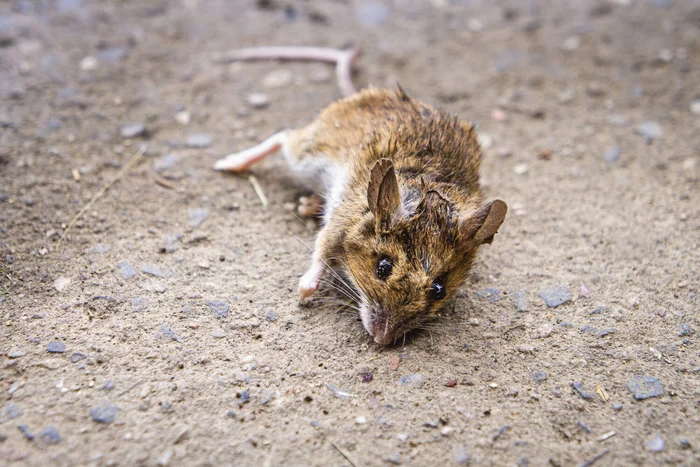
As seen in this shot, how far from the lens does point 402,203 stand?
3303 millimetres

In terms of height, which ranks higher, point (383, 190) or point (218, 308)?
point (383, 190)

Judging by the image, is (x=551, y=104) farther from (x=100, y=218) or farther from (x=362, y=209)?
(x=100, y=218)

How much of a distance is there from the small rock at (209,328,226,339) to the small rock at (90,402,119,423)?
624 millimetres

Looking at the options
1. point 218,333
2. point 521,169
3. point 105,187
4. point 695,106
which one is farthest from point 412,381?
point 695,106

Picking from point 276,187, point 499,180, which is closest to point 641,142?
point 499,180

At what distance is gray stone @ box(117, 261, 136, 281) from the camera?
3.45 metres

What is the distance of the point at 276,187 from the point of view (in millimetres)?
4434

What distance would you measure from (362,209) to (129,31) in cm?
366

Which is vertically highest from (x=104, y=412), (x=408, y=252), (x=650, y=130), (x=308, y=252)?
(x=408, y=252)

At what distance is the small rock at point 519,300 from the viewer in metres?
3.49

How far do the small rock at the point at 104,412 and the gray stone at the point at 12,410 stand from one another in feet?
1.03

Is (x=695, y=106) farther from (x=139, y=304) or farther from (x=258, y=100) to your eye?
(x=139, y=304)

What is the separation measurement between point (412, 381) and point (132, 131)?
307cm

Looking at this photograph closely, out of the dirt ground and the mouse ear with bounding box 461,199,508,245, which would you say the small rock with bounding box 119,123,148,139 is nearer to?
the dirt ground
